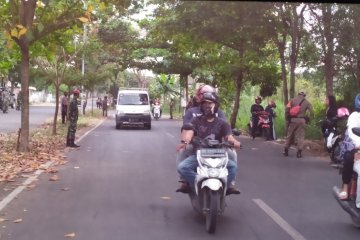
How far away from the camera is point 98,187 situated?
9.18 metres

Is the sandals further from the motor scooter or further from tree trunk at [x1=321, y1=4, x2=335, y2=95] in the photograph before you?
tree trunk at [x1=321, y1=4, x2=335, y2=95]

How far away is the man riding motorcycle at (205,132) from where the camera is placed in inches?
260

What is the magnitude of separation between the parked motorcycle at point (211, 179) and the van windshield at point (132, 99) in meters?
21.2

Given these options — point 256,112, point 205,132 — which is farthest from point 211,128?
point 256,112

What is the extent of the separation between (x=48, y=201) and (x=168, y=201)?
1.76 meters

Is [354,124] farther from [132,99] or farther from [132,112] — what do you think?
[132,99]

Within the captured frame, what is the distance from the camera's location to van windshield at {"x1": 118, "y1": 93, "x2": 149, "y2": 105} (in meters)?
27.5

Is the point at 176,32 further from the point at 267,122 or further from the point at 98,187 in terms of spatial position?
the point at 98,187

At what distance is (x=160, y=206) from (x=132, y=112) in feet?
62.1

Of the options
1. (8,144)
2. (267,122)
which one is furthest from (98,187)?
(267,122)

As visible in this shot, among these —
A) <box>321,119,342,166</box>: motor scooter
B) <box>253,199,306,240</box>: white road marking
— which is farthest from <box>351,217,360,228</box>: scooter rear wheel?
<box>321,119,342,166</box>: motor scooter

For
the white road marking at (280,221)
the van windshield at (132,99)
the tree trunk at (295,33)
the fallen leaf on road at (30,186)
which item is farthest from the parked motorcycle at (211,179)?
the van windshield at (132,99)

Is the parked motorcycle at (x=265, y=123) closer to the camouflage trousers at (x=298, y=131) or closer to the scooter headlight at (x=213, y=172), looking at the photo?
the camouflage trousers at (x=298, y=131)

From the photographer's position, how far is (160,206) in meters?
7.65
